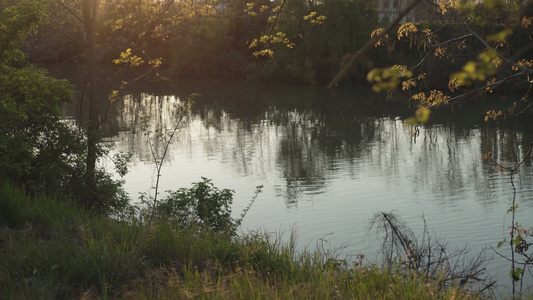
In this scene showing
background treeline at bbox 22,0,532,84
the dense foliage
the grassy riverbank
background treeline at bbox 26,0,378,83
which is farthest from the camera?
background treeline at bbox 26,0,378,83

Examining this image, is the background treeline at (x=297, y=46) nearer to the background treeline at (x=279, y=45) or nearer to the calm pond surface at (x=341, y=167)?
the background treeline at (x=279, y=45)

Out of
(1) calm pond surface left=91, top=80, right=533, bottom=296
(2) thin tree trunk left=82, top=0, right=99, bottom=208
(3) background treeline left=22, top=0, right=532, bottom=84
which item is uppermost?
(3) background treeline left=22, top=0, right=532, bottom=84

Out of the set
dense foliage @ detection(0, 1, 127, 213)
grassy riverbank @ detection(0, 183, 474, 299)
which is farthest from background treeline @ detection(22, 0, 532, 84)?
grassy riverbank @ detection(0, 183, 474, 299)

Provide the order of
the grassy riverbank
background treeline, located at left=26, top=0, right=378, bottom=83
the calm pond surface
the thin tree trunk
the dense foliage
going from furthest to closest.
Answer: background treeline, located at left=26, top=0, right=378, bottom=83, the calm pond surface, the thin tree trunk, the dense foliage, the grassy riverbank

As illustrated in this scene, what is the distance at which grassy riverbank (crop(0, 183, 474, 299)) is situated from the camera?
17.1 feet

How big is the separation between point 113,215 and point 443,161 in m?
14.0

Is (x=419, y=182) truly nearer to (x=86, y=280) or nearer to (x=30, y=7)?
(x=30, y=7)

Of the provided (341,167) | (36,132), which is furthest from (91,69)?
(341,167)

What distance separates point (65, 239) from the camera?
6664 mm

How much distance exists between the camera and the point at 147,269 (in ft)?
19.7

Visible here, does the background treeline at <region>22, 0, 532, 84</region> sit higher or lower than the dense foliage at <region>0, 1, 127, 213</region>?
higher

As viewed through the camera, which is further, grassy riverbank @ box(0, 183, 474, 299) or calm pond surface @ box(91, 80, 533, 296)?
calm pond surface @ box(91, 80, 533, 296)

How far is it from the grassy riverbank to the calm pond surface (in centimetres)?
151

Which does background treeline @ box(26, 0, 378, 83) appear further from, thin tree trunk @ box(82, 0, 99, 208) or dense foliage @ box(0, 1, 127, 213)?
dense foliage @ box(0, 1, 127, 213)
